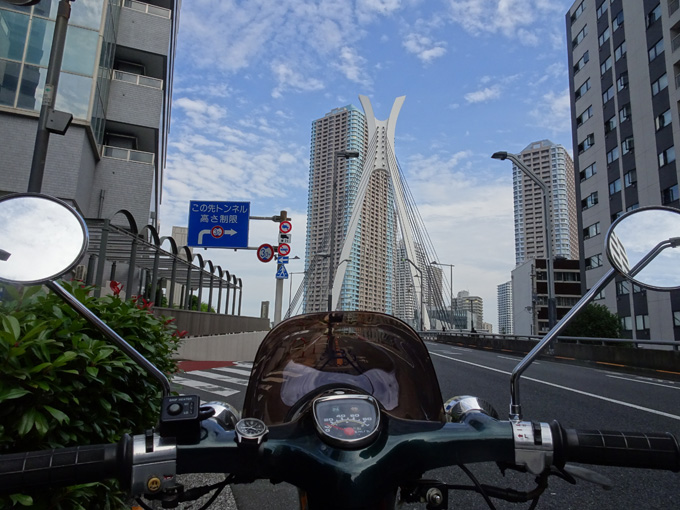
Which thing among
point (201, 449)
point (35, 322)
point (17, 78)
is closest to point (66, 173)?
point (17, 78)

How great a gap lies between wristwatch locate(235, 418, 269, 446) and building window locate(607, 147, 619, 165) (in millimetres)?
48732

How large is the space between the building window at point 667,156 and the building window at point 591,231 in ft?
38.9

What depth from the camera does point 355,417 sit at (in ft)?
4.13

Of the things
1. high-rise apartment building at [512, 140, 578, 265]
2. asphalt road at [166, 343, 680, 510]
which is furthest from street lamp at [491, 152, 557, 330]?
high-rise apartment building at [512, 140, 578, 265]

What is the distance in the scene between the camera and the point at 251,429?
1.23 meters

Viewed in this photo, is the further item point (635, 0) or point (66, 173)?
point (635, 0)

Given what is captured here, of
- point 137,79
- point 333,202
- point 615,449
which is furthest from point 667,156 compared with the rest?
point 615,449

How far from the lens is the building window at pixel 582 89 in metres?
49.6

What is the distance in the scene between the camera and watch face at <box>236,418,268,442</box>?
1.19 meters

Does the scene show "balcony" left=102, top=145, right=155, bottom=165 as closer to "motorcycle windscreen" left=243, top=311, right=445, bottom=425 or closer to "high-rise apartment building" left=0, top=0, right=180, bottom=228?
"high-rise apartment building" left=0, top=0, right=180, bottom=228

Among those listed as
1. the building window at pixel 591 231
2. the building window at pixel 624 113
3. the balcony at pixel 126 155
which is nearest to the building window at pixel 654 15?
the building window at pixel 624 113

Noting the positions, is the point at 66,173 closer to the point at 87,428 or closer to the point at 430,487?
the point at 87,428

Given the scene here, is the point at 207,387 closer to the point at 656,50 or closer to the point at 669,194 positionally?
the point at 669,194

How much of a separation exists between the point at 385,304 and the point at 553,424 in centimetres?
3186
